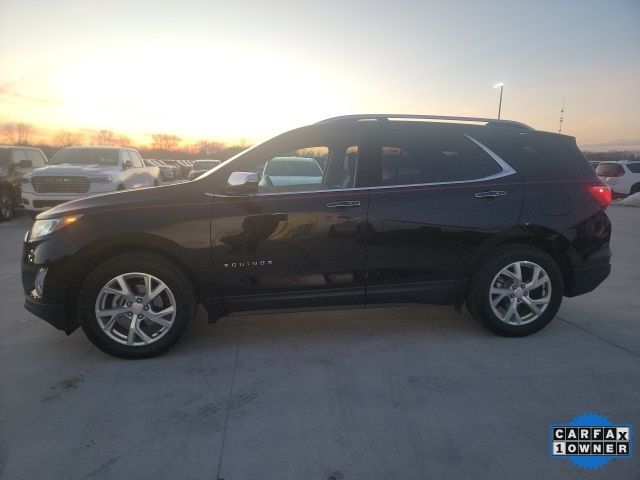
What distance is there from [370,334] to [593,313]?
2390mm

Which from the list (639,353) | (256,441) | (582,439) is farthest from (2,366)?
(639,353)

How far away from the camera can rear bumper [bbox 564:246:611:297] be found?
375cm

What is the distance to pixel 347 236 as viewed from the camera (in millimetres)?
3385

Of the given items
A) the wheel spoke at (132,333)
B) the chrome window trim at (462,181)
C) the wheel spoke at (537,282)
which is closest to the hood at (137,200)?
the chrome window trim at (462,181)

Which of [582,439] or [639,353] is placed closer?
[582,439]

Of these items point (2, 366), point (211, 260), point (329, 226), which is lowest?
point (2, 366)

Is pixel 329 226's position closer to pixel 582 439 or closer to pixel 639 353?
pixel 582 439

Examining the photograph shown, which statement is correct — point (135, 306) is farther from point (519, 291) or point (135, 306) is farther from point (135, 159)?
point (135, 159)

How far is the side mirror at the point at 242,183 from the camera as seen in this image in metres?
3.14

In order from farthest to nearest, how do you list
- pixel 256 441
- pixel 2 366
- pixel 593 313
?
pixel 593 313
pixel 2 366
pixel 256 441

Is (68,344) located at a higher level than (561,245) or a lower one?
lower

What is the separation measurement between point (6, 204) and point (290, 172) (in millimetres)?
9689

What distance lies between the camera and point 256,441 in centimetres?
239

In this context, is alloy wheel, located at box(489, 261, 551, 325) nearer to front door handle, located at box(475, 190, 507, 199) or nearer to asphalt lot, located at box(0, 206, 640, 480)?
asphalt lot, located at box(0, 206, 640, 480)
